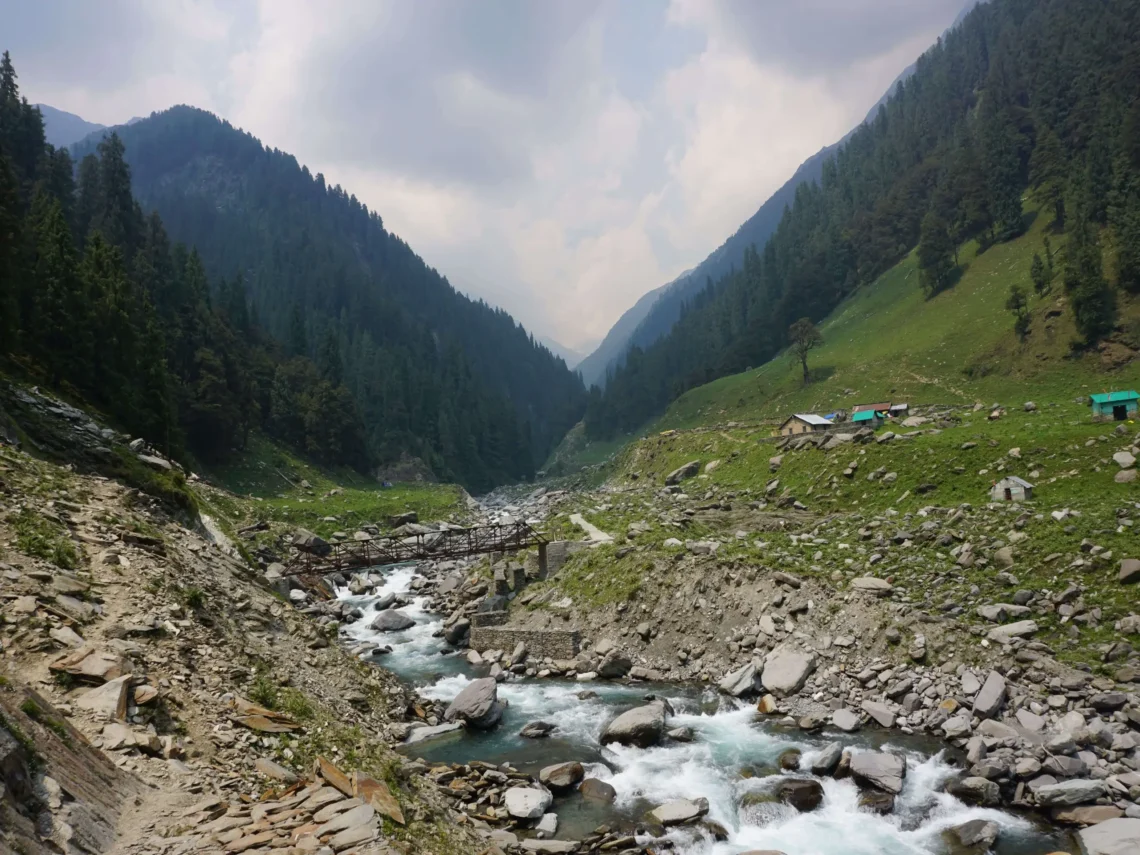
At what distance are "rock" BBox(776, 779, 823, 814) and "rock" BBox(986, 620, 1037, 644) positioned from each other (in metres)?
9.93

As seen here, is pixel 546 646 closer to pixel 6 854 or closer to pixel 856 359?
pixel 6 854

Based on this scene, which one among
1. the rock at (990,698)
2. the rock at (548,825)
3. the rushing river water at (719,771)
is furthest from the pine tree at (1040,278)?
the rock at (548,825)

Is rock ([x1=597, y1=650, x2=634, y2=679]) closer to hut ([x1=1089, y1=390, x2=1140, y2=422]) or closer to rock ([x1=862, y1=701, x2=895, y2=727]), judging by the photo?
rock ([x1=862, y1=701, x2=895, y2=727])

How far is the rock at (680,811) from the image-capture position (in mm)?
16422

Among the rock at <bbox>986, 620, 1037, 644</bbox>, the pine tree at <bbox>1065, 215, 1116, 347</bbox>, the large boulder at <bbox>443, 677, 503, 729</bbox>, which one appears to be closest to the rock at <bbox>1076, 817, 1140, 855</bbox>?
the rock at <bbox>986, 620, 1037, 644</bbox>

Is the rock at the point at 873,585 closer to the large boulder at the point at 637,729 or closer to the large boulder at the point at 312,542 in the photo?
the large boulder at the point at 637,729

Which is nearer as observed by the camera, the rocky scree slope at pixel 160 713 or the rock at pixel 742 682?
the rocky scree slope at pixel 160 713

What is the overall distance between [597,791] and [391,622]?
23604mm

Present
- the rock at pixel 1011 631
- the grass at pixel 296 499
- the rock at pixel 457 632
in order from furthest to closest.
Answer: the grass at pixel 296 499 → the rock at pixel 457 632 → the rock at pixel 1011 631

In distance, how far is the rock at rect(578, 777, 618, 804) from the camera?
58.4 feet

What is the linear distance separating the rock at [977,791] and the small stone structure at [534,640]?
667 inches

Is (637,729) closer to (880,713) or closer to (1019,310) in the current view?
(880,713)

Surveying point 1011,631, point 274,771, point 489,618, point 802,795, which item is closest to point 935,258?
point 1011,631

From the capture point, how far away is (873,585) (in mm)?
27219
